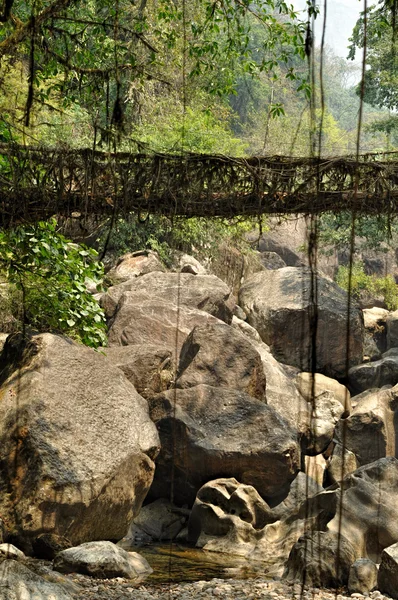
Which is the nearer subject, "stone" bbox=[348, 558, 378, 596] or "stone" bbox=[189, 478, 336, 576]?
"stone" bbox=[348, 558, 378, 596]

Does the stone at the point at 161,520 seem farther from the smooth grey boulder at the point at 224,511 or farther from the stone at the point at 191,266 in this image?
the stone at the point at 191,266

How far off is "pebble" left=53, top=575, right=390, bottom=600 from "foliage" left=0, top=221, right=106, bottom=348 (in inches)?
119

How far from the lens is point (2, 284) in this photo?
13594mm

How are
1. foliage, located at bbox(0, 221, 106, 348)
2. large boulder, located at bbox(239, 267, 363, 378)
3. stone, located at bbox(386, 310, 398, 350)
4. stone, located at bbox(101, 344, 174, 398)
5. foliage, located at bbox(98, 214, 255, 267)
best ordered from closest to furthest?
foliage, located at bbox(0, 221, 106, 348)
stone, located at bbox(101, 344, 174, 398)
large boulder, located at bbox(239, 267, 363, 378)
foliage, located at bbox(98, 214, 255, 267)
stone, located at bbox(386, 310, 398, 350)

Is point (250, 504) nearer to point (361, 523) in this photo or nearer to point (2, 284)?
point (361, 523)

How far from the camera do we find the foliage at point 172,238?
67.2 feet

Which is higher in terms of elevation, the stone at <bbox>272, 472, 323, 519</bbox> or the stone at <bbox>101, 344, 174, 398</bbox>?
the stone at <bbox>101, 344, 174, 398</bbox>

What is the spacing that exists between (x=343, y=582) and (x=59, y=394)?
357 centimetres

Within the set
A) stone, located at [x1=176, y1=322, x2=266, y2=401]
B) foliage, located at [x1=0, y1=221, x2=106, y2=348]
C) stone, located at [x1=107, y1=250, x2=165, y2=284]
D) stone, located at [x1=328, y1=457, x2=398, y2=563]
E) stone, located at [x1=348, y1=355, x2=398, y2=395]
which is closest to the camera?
foliage, located at [x1=0, y1=221, x2=106, y2=348]

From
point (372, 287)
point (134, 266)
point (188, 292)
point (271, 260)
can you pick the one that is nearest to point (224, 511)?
point (188, 292)

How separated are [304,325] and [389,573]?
424 inches

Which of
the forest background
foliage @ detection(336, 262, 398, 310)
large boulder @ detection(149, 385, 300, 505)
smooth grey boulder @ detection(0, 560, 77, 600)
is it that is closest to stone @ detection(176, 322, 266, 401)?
large boulder @ detection(149, 385, 300, 505)

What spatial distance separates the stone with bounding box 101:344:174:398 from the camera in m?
12.3

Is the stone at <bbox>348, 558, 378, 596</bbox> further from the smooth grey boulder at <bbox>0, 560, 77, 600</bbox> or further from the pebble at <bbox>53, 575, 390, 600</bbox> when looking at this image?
the smooth grey boulder at <bbox>0, 560, 77, 600</bbox>
